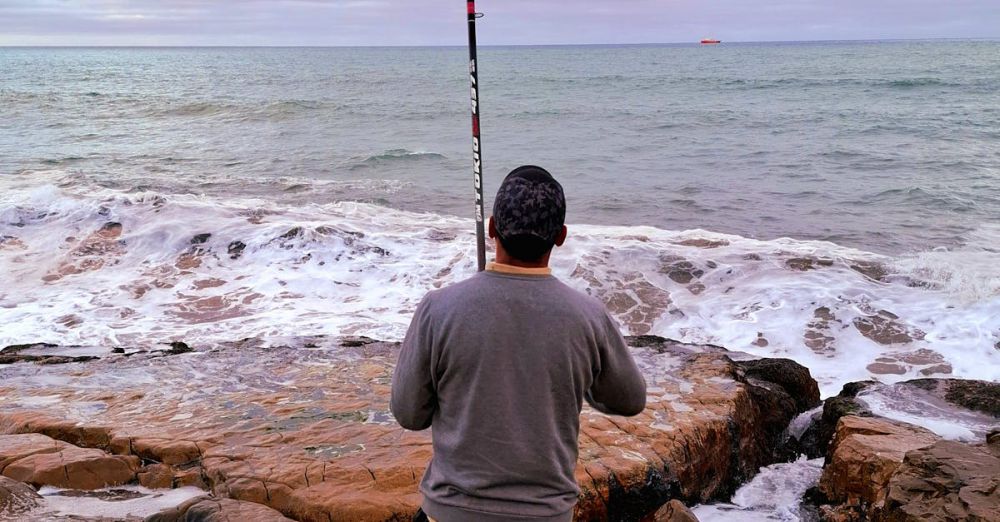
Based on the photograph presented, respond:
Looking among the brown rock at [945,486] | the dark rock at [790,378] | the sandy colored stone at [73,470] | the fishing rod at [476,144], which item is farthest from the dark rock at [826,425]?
the sandy colored stone at [73,470]

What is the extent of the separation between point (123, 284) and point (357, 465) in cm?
681

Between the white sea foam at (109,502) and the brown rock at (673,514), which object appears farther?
the brown rock at (673,514)

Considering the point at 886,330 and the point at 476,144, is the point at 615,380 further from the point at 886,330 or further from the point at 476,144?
the point at 886,330

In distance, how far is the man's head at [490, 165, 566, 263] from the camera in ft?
5.32

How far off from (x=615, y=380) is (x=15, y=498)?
2737mm

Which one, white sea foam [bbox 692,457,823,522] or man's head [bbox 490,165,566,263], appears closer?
man's head [bbox 490,165,566,263]

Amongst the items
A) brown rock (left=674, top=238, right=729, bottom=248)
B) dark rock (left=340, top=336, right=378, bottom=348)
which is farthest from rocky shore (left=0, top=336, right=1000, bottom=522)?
brown rock (left=674, top=238, right=729, bottom=248)

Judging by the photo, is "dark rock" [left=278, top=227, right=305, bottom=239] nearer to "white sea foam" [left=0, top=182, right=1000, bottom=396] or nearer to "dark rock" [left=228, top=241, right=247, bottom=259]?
"white sea foam" [left=0, top=182, right=1000, bottom=396]

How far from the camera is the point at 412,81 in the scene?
51125mm

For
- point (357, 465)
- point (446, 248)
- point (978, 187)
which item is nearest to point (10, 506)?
point (357, 465)

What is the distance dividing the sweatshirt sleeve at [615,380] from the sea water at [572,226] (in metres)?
2.67

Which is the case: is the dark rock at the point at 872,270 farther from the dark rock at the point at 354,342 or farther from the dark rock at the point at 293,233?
the dark rock at the point at 293,233

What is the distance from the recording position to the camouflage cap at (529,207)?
162 centimetres

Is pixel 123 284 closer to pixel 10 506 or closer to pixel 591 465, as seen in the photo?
pixel 10 506
